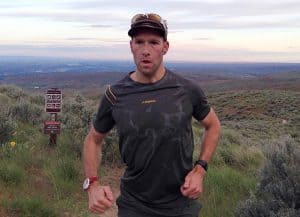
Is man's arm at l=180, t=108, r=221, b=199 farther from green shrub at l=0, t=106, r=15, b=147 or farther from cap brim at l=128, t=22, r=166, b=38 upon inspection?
green shrub at l=0, t=106, r=15, b=147

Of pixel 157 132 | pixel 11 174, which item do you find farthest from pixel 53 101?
pixel 157 132

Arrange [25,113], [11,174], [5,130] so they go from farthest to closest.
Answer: [25,113], [5,130], [11,174]

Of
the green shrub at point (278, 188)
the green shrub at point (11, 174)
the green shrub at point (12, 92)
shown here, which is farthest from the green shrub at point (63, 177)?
the green shrub at point (12, 92)

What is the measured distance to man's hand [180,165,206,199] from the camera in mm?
3008

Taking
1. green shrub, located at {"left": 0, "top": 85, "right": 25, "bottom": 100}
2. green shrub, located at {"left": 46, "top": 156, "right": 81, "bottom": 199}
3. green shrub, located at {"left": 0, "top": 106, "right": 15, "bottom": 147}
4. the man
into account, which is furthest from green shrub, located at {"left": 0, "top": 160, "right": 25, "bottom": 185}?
green shrub, located at {"left": 0, "top": 85, "right": 25, "bottom": 100}

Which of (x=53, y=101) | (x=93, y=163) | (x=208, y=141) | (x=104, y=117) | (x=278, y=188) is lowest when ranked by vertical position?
(x=278, y=188)

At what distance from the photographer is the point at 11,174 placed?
6.80m

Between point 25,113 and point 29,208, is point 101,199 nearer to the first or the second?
point 29,208

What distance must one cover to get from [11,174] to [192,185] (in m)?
4.29

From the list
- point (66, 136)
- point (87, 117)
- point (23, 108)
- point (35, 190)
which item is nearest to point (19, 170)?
point (35, 190)

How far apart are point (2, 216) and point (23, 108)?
290 inches

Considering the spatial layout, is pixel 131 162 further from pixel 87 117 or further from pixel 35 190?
pixel 87 117

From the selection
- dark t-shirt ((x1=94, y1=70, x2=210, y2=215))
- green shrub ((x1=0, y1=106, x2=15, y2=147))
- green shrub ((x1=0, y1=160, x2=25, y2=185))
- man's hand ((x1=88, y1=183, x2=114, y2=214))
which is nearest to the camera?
man's hand ((x1=88, y1=183, x2=114, y2=214))

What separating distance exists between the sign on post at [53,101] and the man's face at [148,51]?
655 centimetres
